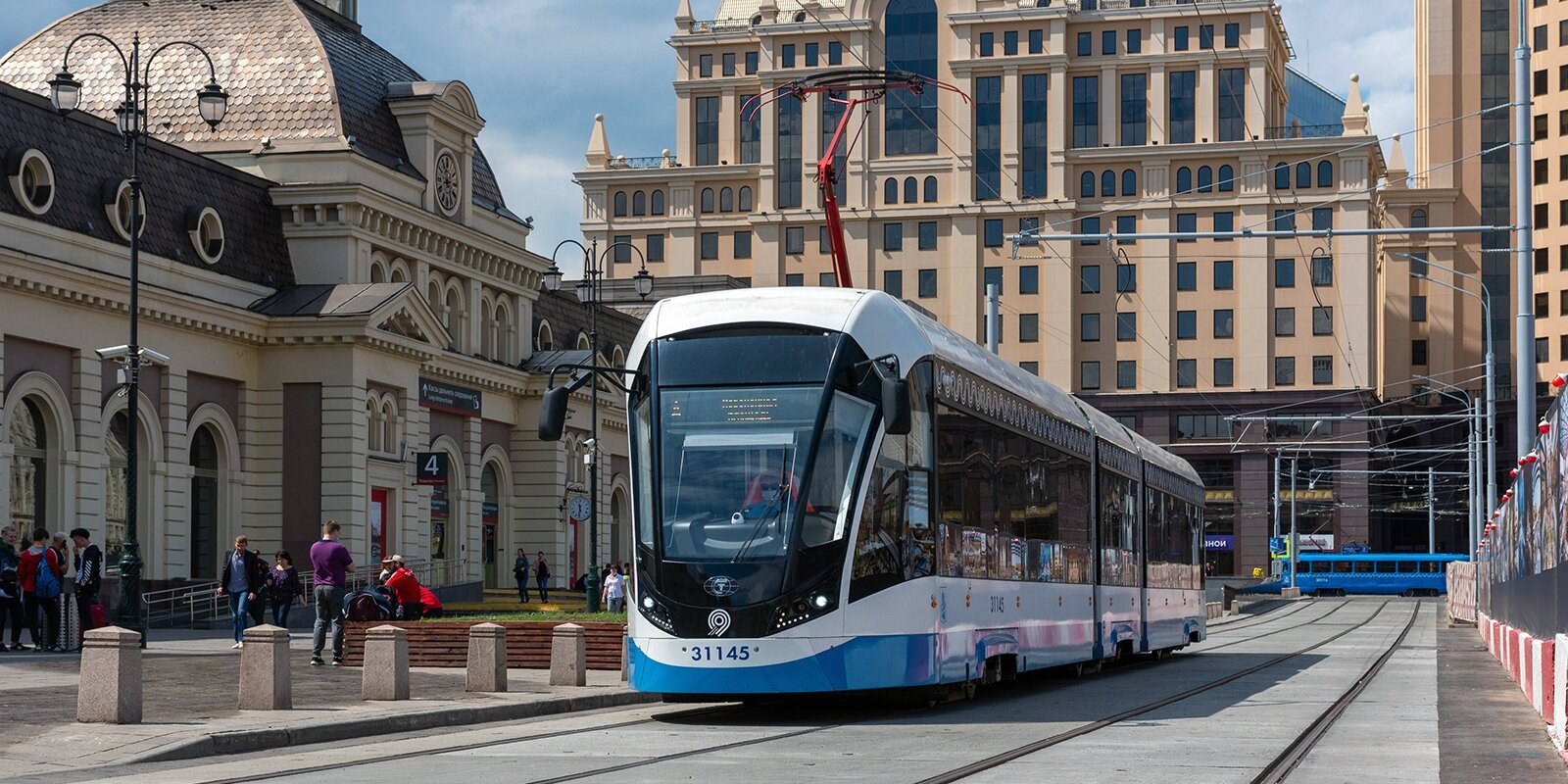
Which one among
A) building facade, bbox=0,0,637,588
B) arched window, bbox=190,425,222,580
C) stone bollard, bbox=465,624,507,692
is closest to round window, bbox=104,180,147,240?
building facade, bbox=0,0,637,588

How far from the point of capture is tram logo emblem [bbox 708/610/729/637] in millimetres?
16859

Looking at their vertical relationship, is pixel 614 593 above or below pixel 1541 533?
below

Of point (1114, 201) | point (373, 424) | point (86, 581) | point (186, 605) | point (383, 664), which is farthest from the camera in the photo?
point (1114, 201)

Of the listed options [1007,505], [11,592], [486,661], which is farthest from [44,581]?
[1007,505]

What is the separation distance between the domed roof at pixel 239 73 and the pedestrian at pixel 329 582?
80.6ft

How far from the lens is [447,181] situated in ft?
174

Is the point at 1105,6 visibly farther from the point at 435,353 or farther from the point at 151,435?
the point at 151,435

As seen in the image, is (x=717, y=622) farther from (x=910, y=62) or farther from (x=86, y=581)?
(x=910, y=62)

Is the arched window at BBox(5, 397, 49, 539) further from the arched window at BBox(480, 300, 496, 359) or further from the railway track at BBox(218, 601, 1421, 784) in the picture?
the railway track at BBox(218, 601, 1421, 784)

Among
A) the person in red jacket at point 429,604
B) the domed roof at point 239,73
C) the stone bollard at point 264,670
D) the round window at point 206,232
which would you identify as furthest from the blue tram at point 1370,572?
the stone bollard at point 264,670

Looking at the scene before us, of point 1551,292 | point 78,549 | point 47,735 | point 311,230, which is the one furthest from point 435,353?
point 1551,292

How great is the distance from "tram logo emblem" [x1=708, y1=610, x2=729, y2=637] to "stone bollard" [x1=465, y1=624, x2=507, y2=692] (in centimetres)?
476

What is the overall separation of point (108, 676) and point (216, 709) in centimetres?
248

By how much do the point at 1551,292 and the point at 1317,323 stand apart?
683 inches
